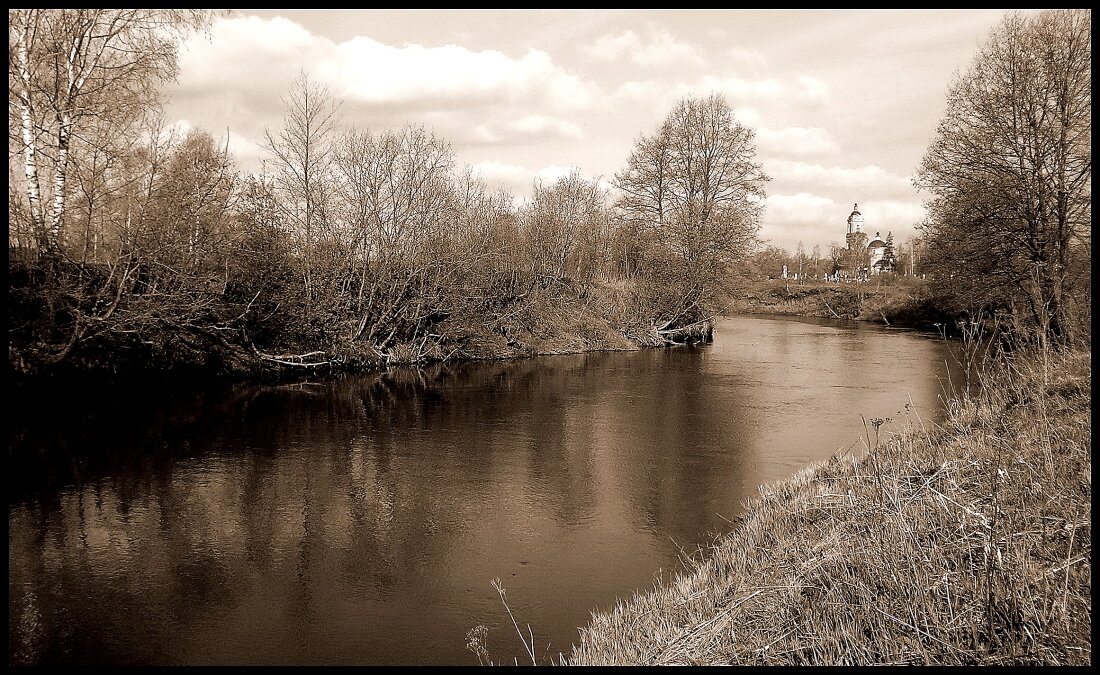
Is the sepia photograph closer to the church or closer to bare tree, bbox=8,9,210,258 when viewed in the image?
bare tree, bbox=8,9,210,258

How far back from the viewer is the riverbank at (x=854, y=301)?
35562mm

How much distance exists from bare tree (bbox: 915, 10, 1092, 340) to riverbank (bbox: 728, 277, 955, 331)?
10.2 m

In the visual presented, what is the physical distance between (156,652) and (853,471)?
7054mm

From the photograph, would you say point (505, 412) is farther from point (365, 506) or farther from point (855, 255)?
point (855, 255)

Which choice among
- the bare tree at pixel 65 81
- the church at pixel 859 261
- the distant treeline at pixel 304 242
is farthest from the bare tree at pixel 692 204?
the church at pixel 859 261

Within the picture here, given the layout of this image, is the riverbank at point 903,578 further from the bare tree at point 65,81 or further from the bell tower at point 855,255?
the bell tower at point 855,255

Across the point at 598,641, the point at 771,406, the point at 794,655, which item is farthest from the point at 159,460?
the point at 771,406

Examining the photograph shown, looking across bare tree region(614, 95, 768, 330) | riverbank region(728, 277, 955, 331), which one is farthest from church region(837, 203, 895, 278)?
bare tree region(614, 95, 768, 330)

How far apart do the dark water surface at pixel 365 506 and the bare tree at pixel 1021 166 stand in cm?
624

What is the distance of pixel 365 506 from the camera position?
8234 millimetres

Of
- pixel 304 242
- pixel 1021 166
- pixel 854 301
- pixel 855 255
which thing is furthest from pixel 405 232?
pixel 855 255

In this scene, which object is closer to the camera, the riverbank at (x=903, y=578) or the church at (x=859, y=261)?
the riverbank at (x=903, y=578)

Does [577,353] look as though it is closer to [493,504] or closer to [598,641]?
[493,504]

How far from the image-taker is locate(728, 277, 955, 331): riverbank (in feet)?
117
